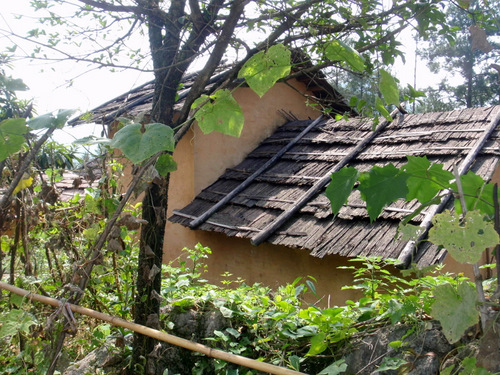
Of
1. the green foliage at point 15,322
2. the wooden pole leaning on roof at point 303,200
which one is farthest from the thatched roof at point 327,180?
the green foliage at point 15,322

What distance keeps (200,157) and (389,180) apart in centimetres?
659

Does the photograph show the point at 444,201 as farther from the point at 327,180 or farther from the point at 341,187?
the point at 341,187

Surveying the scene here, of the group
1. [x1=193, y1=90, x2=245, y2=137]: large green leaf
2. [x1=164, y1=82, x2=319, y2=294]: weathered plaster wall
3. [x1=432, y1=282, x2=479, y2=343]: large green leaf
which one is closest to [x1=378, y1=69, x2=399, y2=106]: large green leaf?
[x1=193, y1=90, x2=245, y2=137]: large green leaf

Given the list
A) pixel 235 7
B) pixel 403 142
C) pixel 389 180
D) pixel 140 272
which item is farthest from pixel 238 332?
pixel 403 142

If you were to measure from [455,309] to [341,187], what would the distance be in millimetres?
501

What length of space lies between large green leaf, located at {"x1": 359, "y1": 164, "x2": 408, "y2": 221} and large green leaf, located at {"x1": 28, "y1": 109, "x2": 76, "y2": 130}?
4.04ft

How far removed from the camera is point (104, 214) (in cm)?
275

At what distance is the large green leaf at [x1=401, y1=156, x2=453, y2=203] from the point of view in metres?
1.50

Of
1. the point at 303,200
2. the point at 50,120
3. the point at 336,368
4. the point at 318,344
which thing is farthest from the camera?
the point at 303,200

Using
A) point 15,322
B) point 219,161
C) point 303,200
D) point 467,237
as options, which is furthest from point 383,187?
point 219,161

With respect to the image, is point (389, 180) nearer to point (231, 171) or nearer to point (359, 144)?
point (359, 144)

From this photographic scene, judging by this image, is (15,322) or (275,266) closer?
(15,322)

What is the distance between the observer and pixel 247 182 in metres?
7.34

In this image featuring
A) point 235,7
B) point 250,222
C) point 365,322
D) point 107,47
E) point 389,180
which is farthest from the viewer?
point 250,222
